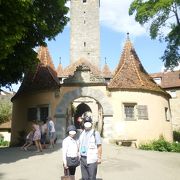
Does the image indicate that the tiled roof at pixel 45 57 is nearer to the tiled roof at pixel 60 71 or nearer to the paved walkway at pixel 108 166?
the tiled roof at pixel 60 71

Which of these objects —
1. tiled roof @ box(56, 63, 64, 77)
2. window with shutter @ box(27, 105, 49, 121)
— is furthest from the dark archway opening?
window with shutter @ box(27, 105, 49, 121)

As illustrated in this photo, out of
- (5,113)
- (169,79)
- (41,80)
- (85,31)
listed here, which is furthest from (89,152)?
(5,113)

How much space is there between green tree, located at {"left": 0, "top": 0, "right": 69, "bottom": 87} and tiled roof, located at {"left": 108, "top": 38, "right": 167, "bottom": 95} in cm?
685

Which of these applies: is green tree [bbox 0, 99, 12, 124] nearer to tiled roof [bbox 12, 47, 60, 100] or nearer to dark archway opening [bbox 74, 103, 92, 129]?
dark archway opening [bbox 74, 103, 92, 129]

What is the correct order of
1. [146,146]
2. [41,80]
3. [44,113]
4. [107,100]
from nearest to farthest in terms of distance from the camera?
[146,146], [107,100], [44,113], [41,80]

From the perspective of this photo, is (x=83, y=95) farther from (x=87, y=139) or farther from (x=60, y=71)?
(x=60, y=71)

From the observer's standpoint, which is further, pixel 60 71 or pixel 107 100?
pixel 60 71

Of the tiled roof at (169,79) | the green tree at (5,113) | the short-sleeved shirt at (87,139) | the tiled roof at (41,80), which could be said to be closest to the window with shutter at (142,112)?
the tiled roof at (41,80)

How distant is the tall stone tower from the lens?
40.6m

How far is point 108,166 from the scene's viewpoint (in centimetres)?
1355

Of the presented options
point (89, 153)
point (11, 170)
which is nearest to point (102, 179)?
point (89, 153)

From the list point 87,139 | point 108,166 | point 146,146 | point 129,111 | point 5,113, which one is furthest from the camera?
point 5,113

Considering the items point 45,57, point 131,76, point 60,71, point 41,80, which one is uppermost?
point 60,71

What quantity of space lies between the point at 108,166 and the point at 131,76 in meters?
12.0
